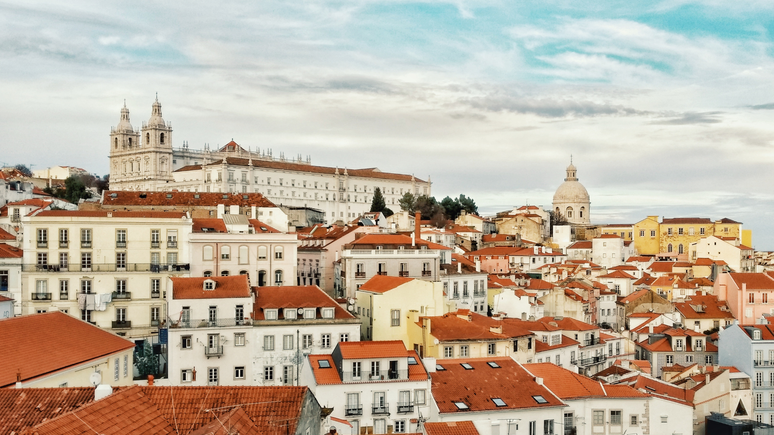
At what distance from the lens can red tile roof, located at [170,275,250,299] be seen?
41.2 metres

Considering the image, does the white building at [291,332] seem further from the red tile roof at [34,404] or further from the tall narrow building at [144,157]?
the tall narrow building at [144,157]

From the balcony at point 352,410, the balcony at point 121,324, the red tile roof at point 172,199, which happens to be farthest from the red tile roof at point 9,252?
the balcony at point 352,410

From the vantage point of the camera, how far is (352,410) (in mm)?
33969

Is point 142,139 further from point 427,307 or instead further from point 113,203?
point 427,307

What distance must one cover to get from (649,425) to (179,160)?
449ft

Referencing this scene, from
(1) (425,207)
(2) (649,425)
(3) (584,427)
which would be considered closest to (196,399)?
(3) (584,427)

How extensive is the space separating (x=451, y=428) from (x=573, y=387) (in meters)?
9.92

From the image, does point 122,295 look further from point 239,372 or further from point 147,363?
point 239,372

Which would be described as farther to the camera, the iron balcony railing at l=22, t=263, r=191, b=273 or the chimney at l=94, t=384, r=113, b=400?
the iron balcony railing at l=22, t=263, r=191, b=273

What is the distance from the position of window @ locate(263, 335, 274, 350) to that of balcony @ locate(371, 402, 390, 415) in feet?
31.1

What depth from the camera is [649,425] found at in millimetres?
37594

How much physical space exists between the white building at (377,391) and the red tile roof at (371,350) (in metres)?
0.05

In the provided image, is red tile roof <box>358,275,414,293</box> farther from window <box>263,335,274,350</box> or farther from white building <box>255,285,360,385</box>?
window <box>263,335,274,350</box>

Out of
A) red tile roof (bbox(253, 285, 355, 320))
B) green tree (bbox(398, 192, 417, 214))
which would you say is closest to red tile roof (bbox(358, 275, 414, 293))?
red tile roof (bbox(253, 285, 355, 320))
